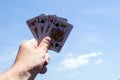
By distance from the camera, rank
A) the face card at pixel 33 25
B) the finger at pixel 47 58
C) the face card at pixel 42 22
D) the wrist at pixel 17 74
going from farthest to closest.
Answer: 1. the face card at pixel 33 25
2. the face card at pixel 42 22
3. the finger at pixel 47 58
4. the wrist at pixel 17 74

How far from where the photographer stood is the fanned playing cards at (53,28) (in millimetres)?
4234

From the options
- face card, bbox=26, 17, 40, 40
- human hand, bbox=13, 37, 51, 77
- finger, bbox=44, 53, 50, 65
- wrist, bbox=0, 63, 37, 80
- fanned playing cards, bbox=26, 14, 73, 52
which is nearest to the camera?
wrist, bbox=0, 63, 37, 80

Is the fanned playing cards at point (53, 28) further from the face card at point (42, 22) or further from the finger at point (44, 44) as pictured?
the finger at point (44, 44)

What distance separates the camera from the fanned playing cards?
423 cm

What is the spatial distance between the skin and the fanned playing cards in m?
0.45

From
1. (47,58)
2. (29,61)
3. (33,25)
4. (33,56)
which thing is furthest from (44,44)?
(33,25)

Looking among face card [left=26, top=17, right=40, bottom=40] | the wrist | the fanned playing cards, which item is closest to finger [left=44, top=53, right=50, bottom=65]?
the fanned playing cards

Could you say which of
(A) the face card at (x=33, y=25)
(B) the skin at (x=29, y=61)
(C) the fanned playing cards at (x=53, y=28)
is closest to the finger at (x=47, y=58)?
(B) the skin at (x=29, y=61)

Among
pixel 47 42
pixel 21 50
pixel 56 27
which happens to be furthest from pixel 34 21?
pixel 21 50

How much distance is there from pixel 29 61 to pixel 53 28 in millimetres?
1432

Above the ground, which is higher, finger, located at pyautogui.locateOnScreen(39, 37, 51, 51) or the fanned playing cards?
the fanned playing cards

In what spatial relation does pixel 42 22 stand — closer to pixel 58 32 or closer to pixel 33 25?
pixel 33 25

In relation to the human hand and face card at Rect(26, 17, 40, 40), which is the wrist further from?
face card at Rect(26, 17, 40, 40)

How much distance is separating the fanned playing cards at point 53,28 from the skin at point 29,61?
1.46 feet
